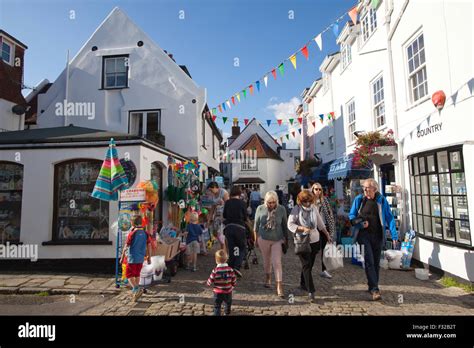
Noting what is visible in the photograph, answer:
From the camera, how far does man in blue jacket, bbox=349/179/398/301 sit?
4.88 metres

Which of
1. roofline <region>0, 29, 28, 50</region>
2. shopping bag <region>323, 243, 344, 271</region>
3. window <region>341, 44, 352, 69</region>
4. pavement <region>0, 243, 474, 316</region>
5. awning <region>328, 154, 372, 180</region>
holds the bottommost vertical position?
pavement <region>0, 243, 474, 316</region>

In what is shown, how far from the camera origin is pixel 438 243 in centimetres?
621

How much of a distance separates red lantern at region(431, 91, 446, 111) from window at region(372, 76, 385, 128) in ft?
10.4


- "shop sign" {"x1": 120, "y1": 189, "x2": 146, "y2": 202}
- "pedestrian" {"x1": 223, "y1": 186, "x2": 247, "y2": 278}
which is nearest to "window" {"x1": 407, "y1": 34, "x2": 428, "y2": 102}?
"pedestrian" {"x1": 223, "y1": 186, "x2": 247, "y2": 278}

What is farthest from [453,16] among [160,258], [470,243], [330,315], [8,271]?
[8,271]

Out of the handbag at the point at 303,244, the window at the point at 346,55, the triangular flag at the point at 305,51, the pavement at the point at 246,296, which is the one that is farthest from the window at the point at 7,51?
the handbag at the point at 303,244

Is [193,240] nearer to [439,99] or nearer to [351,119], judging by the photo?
[439,99]

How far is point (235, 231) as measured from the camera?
557 cm

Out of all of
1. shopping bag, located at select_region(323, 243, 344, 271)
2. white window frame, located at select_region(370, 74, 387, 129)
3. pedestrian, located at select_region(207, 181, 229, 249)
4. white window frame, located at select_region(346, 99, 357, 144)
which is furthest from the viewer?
white window frame, located at select_region(346, 99, 357, 144)

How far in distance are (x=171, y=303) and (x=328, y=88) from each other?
13512 mm

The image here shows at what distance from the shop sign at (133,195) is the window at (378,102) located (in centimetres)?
780

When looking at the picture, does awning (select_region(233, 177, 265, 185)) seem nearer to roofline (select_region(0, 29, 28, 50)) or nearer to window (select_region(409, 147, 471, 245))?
roofline (select_region(0, 29, 28, 50))

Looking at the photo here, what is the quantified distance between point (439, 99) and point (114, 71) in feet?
42.6

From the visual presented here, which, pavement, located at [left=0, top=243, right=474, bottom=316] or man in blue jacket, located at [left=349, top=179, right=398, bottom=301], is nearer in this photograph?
pavement, located at [left=0, top=243, right=474, bottom=316]
